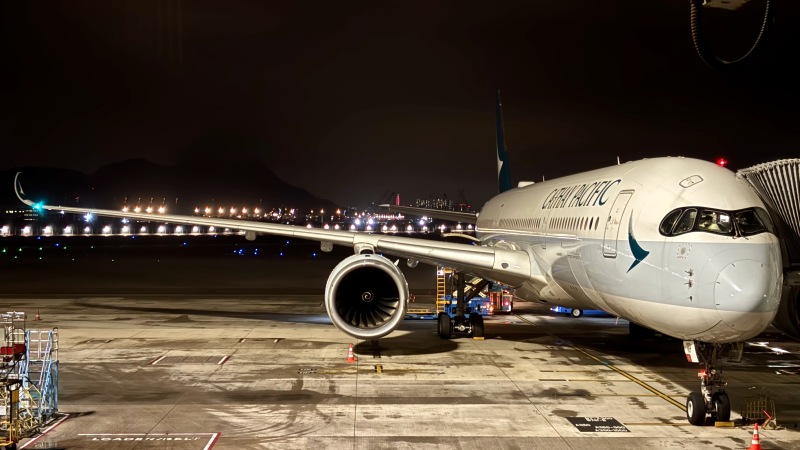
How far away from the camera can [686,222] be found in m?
9.73

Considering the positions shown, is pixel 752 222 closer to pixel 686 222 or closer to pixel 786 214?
pixel 686 222

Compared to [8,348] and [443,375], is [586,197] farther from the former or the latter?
[8,348]

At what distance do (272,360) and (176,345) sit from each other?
10.1 feet

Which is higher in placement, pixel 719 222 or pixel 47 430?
pixel 719 222

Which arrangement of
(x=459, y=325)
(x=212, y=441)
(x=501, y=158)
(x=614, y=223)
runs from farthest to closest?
(x=501, y=158) → (x=459, y=325) → (x=614, y=223) → (x=212, y=441)

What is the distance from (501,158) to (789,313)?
2065cm

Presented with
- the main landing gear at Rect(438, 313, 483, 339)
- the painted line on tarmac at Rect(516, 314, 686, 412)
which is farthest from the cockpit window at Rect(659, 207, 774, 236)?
the main landing gear at Rect(438, 313, 483, 339)

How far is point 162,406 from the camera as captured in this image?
1134 centimetres

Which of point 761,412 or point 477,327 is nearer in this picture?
point 761,412

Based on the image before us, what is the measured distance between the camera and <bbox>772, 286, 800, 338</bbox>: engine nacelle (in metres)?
10.2

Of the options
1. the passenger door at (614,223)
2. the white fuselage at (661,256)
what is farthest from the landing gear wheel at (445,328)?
the passenger door at (614,223)

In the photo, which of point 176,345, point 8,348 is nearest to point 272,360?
point 176,345

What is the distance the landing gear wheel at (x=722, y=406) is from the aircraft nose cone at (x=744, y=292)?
204 centimetres

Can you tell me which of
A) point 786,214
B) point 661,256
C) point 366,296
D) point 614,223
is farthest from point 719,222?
point 366,296
